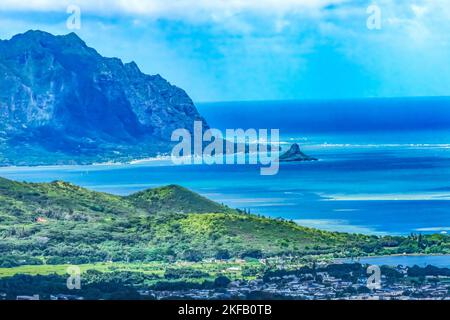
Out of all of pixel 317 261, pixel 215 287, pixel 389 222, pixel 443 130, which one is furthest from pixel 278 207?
pixel 443 130

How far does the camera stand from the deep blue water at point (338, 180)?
42.6 metres

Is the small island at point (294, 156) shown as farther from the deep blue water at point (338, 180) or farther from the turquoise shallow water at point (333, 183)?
the deep blue water at point (338, 180)

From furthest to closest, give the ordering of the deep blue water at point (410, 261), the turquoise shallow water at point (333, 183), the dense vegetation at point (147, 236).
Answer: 1. the turquoise shallow water at point (333, 183)
2. the dense vegetation at point (147, 236)
3. the deep blue water at point (410, 261)

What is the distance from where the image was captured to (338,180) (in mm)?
55188

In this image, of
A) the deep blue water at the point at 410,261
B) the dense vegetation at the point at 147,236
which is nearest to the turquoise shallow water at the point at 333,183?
the dense vegetation at the point at 147,236

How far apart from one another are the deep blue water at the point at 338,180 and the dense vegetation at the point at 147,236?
4.40 m

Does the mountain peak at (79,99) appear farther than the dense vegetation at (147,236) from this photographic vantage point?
Yes

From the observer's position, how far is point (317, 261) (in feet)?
104

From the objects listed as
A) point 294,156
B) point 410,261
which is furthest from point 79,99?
point 410,261

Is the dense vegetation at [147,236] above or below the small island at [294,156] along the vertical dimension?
below

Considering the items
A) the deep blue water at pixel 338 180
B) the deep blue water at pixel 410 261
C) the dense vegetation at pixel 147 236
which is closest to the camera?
the deep blue water at pixel 410 261

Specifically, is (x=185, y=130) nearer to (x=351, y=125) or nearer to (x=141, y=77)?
(x=141, y=77)

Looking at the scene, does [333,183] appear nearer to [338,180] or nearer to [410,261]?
[338,180]

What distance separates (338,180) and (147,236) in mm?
20723
